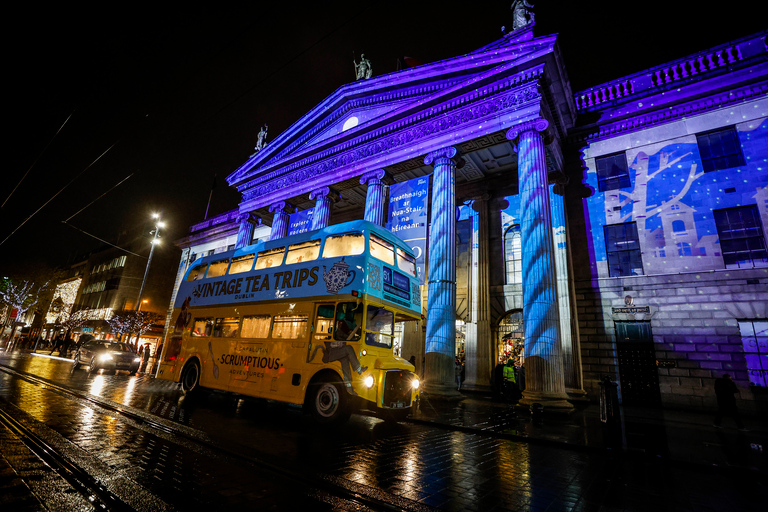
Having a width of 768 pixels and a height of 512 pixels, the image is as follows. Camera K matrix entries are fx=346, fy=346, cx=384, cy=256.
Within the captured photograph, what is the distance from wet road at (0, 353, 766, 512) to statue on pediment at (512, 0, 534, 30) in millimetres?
16406

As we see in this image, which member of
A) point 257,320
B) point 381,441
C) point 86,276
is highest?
point 86,276

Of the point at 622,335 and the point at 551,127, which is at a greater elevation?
the point at 551,127

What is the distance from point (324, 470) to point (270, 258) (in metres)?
6.66

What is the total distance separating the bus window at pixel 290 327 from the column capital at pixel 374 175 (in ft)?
32.8

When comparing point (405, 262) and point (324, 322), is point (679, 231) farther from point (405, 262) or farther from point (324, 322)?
point (324, 322)

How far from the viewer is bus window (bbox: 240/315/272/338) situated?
9.28 meters

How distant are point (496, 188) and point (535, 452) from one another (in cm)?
1449

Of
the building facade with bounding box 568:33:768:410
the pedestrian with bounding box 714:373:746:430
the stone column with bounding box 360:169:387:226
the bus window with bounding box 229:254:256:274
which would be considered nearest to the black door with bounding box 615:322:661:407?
the building facade with bounding box 568:33:768:410

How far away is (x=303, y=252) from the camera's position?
930 cm

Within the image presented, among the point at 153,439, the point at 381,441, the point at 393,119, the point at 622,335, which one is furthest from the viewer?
the point at 393,119

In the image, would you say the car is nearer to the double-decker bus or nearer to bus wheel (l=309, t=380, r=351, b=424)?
the double-decker bus

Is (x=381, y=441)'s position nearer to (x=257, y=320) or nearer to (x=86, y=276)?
(x=257, y=320)

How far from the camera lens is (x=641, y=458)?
593 cm

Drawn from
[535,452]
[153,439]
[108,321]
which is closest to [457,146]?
[535,452]
